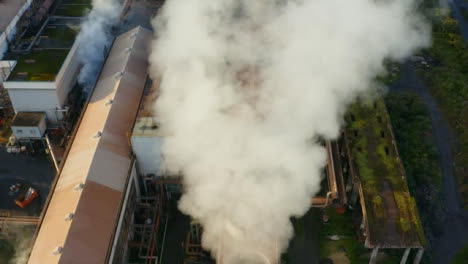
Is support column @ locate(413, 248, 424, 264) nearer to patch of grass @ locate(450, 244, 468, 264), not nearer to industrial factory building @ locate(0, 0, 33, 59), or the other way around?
patch of grass @ locate(450, 244, 468, 264)

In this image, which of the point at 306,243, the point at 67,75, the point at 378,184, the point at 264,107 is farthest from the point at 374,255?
the point at 67,75

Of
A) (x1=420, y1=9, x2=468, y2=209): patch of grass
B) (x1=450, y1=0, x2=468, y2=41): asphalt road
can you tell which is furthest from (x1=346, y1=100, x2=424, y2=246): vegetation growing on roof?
(x1=450, y1=0, x2=468, y2=41): asphalt road

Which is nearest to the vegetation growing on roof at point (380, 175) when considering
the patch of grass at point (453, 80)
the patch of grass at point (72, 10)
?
the patch of grass at point (453, 80)

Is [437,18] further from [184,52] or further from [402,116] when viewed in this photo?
[184,52]

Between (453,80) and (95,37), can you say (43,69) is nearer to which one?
(95,37)

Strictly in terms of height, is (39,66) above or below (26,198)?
above

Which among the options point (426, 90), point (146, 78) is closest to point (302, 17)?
point (146, 78)
